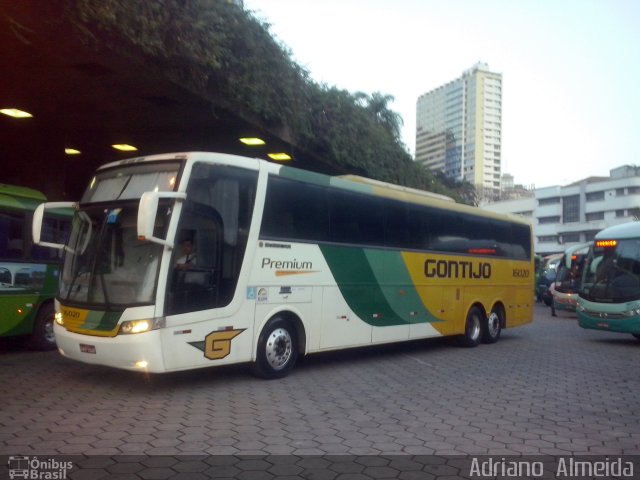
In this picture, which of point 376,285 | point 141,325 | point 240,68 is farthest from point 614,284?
point 141,325

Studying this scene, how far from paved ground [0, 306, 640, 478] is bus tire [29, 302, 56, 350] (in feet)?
0.73

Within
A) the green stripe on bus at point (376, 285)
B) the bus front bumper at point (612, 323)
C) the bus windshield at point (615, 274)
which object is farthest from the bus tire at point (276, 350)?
the bus windshield at point (615, 274)

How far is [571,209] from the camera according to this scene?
92.4 m

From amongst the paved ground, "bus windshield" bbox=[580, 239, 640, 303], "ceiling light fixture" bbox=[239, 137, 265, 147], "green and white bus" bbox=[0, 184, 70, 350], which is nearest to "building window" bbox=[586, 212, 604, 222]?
"bus windshield" bbox=[580, 239, 640, 303]

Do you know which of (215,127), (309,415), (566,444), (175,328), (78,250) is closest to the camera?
(566,444)

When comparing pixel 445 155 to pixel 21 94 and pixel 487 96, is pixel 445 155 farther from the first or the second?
pixel 21 94

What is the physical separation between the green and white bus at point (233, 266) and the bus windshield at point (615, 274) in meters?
6.17

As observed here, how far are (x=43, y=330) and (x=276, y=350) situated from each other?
517 cm

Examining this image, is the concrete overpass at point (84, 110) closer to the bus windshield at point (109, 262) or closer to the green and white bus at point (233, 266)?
the green and white bus at point (233, 266)

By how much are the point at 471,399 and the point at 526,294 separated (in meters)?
9.79

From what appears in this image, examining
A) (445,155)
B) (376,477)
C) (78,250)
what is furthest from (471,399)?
(445,155)

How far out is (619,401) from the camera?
8680mm

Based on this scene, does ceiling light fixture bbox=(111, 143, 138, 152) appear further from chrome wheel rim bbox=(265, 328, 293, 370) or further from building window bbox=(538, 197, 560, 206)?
building window bbox=(538, 197, 560, 206)

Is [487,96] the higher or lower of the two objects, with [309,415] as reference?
higher
